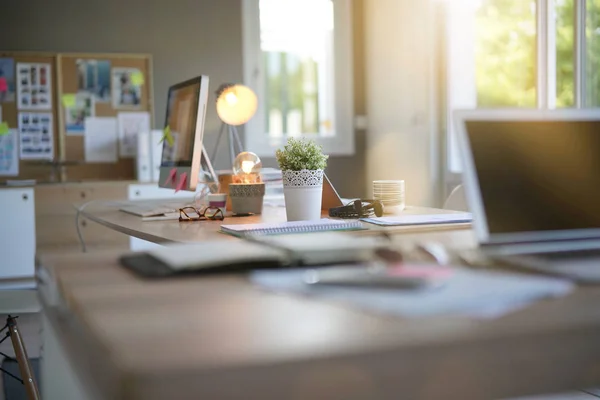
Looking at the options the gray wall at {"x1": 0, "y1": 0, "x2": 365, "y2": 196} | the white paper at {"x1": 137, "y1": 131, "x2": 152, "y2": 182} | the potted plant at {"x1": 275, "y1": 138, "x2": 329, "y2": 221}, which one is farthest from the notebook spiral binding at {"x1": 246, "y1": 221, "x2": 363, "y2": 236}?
the gray wall at {"x1": 0, "y1": 0, "x2": 365, "y2": 196}

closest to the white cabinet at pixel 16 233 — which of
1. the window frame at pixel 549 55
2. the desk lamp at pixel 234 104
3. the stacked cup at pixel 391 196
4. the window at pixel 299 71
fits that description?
the window at pixel 299 71

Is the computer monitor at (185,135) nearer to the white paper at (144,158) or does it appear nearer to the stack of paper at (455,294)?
the stack of paper at (455,294)

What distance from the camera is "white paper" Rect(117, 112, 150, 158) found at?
5160 mm

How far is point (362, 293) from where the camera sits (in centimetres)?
78

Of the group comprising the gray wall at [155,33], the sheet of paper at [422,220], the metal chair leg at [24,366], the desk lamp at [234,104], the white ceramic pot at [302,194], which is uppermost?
the gray wall at [155,33]

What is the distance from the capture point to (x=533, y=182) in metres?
1.08

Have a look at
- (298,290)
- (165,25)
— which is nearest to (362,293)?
(298,290)

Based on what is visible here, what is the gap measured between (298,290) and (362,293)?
0.08m

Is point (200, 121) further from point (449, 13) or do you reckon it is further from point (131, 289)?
point (449, 13)

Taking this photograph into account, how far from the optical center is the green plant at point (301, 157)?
1895 mm

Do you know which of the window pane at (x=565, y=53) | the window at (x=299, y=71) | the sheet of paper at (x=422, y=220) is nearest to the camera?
the sheet of paper at (x=422, y=220)

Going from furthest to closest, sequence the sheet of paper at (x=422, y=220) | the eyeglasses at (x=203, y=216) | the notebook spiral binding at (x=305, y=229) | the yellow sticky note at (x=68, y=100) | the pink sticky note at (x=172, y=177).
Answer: the yellow sticky note at (x=68, y=100) → the pink sticky note at (x=172, y=177) → the eyeglasses at (x=203, y=216) → the sheet of paper at (x=422, y=220) → the notebook spiral binding at (x=305, y=229)

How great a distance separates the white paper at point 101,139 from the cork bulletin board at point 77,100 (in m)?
0.03

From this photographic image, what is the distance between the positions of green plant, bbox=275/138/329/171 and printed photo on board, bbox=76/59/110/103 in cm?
351
